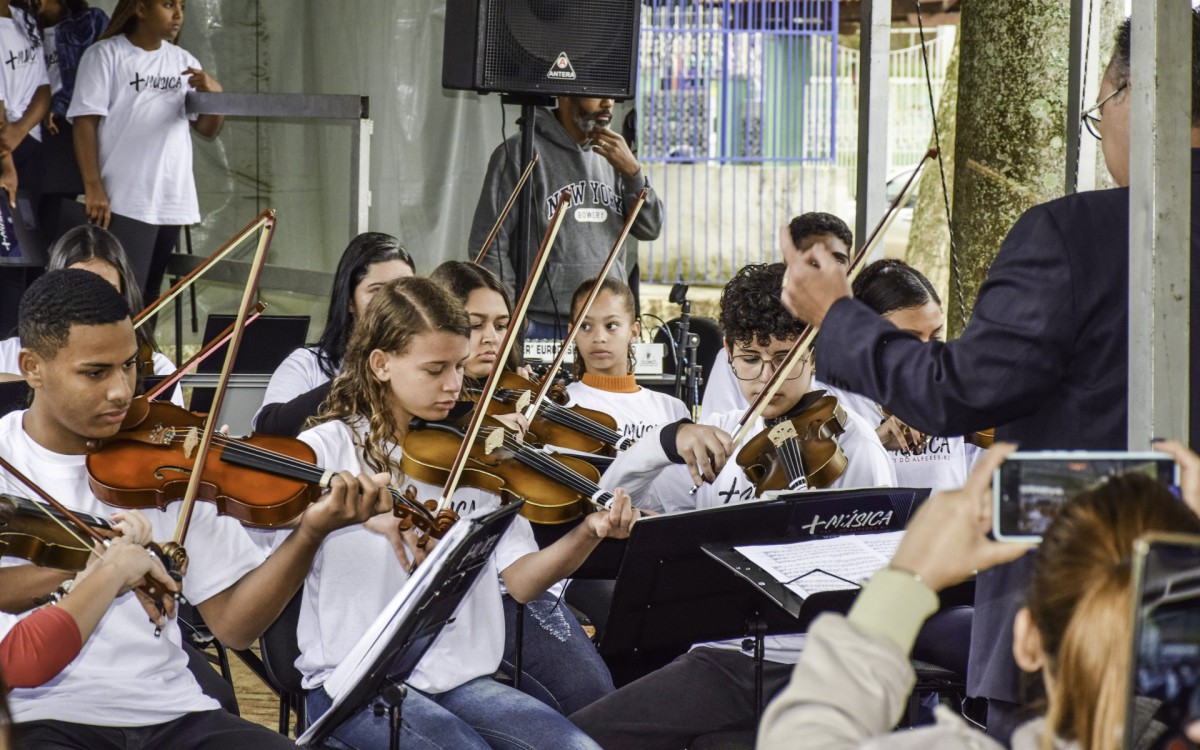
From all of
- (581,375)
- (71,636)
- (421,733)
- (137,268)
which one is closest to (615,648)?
(421,733)

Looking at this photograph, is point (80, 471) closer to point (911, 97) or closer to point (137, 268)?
point (137, 268)

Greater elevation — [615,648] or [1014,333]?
[1014,333]

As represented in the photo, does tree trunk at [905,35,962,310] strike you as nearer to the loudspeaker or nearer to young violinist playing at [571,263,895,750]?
the loudspeaker

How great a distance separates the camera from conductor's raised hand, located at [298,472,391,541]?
2.03 meters

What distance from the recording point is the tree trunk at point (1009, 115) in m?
4.69

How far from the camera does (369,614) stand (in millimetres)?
2234

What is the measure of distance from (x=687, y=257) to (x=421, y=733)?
8087 millimetres

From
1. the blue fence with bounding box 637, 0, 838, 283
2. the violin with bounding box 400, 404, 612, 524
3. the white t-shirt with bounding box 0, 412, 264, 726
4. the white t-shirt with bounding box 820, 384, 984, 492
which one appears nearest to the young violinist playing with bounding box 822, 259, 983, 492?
the white t-shirt with bounding box 820, 384, 984, 492

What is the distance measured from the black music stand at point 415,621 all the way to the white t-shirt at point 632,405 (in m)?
1.52

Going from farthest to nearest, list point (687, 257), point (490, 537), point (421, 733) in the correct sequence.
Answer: point (687, 257) < point (421, 733) < point (490, 537)

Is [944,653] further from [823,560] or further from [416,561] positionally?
[416,561]

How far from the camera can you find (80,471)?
2.09 metres

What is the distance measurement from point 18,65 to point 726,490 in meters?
3.17

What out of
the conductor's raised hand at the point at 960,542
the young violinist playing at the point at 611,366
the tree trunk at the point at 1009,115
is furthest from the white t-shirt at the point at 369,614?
the tree trunk at the point at 1009,115
